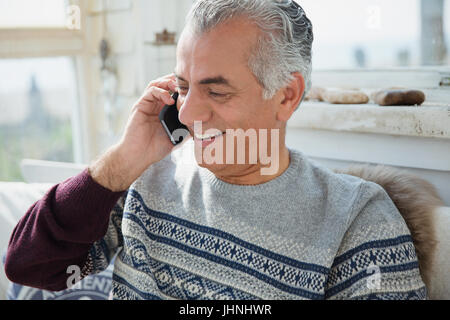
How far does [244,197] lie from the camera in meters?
→ 1.21

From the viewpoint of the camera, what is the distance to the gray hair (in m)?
Answer: 1.09

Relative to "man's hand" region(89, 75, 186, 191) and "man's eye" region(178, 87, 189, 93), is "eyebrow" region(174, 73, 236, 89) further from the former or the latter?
"man's hand" region(89, 75, 186, 191)

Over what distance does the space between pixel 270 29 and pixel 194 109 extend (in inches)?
10.7

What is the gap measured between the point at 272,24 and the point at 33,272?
3.04 feet

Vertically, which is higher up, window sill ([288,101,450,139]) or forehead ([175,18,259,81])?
forehead ([175,18,259,81])

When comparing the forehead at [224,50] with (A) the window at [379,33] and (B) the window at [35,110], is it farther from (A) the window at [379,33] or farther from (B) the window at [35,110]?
(B) the window at [35,110]

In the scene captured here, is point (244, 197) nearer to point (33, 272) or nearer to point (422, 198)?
point (422, 198)

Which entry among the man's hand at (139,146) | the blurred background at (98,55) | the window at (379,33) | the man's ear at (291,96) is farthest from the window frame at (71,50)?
the man's ear at (291,96)

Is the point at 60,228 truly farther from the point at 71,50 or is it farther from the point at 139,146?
the point at 71,50

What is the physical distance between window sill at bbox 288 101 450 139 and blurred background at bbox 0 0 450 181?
291mm

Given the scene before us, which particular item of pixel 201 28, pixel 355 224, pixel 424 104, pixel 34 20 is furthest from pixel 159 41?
pixel 355 224

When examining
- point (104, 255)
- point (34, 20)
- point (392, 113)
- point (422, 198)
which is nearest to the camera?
point (422, 198)

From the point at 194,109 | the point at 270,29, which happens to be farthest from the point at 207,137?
the point at 270,29

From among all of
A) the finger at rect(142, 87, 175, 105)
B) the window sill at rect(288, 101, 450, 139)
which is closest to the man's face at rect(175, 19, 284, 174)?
the finger at rect(142, 87, 175, 105)
